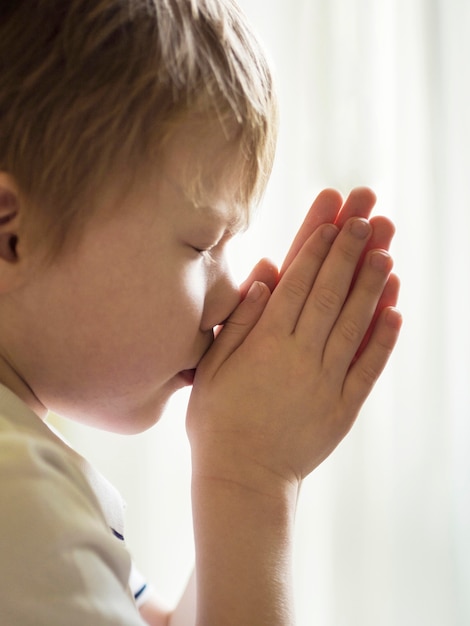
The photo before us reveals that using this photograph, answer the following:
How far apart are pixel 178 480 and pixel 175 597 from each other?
192 millimetres

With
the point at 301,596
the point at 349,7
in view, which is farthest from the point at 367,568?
the point at 349,7

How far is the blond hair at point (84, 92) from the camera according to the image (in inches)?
24.4

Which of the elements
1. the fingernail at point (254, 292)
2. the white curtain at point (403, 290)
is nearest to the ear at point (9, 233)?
the fingernail at point (254, 292)

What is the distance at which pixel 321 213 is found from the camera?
2.58ft

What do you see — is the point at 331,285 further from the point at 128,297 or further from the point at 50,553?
the point at 50,553

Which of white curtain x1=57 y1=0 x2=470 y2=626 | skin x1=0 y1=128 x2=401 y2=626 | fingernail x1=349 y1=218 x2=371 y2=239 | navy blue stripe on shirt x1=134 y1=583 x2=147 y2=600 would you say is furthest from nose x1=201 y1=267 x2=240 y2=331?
white curtain x1=57 y1=0 x2=470 y2=626

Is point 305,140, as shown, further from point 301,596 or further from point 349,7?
point 301,596

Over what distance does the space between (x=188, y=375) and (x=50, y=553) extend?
27 centimetres

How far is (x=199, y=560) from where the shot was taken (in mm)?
703

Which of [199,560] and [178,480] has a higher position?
[199,560]

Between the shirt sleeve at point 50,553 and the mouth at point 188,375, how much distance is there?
21cm

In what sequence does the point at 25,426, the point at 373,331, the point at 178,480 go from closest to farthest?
the point at 25,426 → the point at 373,331 → the point at 178,480

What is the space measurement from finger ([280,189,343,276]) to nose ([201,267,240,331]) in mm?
74

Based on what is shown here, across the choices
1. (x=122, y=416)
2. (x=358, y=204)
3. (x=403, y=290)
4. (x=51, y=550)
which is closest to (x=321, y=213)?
(x=358, y=204)
